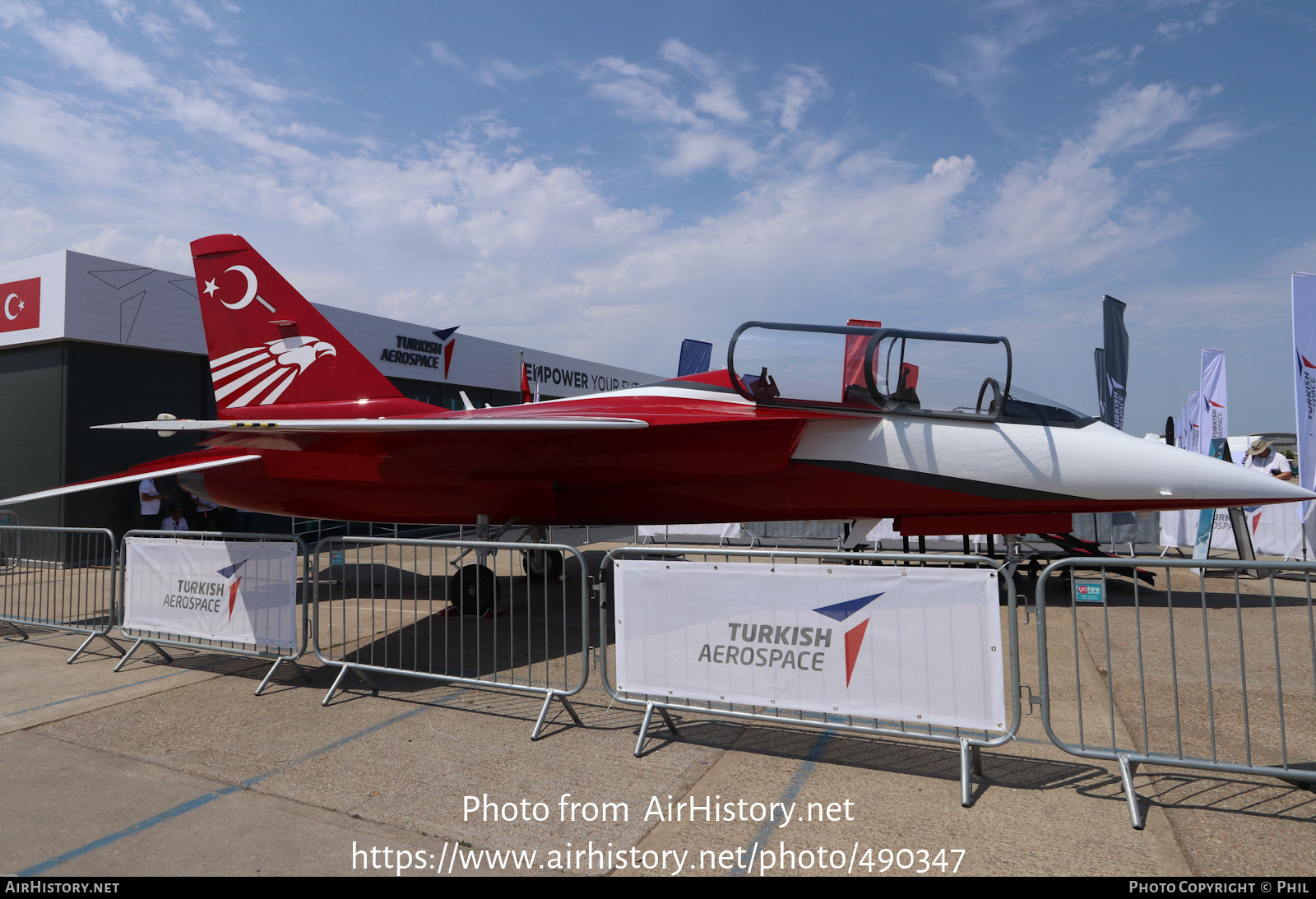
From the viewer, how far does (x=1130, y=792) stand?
3.13 metres

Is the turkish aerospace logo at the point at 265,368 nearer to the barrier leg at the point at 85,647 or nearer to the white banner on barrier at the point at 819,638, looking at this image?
the barrier leg at the point at 85,647

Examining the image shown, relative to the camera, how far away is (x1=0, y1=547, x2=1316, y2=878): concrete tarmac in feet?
9.19

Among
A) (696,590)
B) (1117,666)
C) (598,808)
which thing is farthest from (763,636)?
(1117,666)

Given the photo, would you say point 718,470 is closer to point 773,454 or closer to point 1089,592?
point 773,454

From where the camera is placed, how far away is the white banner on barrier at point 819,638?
11.5 feet

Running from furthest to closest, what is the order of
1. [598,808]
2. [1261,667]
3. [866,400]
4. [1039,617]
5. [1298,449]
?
[1298,449] → [866,400] → [1261,667] → [1039,617] → [598,808]

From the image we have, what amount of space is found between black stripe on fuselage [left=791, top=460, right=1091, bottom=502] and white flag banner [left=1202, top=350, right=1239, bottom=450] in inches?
571

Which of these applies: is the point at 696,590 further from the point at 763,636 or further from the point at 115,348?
the point at 115,348

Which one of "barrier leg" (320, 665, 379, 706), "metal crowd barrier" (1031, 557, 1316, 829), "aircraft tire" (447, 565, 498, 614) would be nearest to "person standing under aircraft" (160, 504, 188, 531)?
"aircraft tire" (447, 565, 498, 614)

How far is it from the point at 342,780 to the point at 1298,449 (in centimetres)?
1134

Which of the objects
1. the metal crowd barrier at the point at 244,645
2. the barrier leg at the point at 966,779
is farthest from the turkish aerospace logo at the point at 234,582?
the barrier leg at the point at 966,779

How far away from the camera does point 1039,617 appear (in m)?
3.46

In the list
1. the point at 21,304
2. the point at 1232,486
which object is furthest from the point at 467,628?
the point at 21,304

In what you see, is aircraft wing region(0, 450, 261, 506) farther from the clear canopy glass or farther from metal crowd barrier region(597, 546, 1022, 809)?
the clear canopy glass
